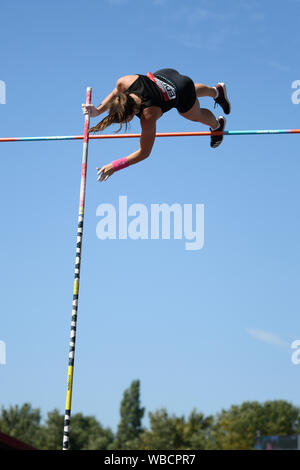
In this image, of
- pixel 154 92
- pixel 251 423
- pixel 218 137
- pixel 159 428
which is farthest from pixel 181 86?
pixel 251 423

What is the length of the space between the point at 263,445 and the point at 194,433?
37.2 ft

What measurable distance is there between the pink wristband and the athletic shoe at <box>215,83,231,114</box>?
2.83 metres

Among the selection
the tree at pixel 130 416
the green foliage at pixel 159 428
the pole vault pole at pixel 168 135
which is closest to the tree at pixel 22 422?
the green foliage at pixel 159 428

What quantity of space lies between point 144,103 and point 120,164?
33.6 inches

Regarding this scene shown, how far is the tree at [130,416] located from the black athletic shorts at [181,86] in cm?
7595

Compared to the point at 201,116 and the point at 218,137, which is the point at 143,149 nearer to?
the point at 201,116

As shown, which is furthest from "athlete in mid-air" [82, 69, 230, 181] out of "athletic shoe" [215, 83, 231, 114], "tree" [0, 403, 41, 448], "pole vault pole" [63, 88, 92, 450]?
"tree" [0, 403, 41, 448]

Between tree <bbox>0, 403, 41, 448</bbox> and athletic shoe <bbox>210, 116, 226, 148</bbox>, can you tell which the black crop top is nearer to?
athletic shoe <bbox>210, 116, 226, 148</bbox>

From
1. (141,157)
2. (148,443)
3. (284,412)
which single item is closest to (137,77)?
(141,157)

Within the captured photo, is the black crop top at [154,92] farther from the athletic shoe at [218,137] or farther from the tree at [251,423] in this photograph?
the tree at [251,423]

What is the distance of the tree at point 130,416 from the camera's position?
8238 cm
